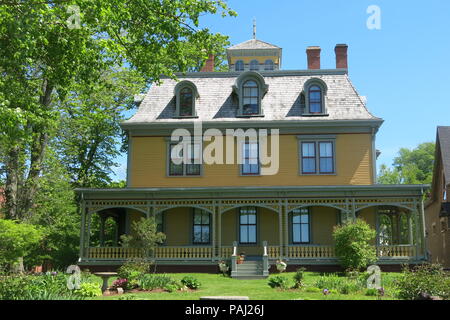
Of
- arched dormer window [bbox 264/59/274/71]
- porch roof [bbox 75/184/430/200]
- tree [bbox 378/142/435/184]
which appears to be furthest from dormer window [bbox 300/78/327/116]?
tree [bbox 378/142/435/184]

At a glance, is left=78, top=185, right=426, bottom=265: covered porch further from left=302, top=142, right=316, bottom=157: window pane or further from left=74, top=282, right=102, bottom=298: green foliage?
left=74, top=282, right=102, bottom=298: green foliage

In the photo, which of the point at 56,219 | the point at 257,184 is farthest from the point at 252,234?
the point at 56,219

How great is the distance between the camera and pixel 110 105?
3475 centimetres

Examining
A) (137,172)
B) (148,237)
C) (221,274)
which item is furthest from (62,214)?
(221,274)

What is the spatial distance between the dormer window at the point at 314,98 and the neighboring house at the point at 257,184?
0.17 ft

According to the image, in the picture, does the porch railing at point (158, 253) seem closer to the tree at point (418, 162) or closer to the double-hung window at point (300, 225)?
the double-hung window at point (300, 225)

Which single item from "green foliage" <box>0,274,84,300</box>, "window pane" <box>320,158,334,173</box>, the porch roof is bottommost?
"green foliage" <box>0,274,84,300</box>

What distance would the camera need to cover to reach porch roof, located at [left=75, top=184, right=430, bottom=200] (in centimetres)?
2292

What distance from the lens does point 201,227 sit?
2536cm

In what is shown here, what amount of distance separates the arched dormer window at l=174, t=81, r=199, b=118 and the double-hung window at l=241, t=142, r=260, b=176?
3231 millimetres

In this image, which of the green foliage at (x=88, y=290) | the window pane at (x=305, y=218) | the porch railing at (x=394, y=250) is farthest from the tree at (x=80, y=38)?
the porch railing at (x=394, y=250)

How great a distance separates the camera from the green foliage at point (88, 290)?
14070 millimetres

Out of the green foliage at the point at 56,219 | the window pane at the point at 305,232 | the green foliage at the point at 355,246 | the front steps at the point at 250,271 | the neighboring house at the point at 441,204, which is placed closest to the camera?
the green foliage at the point at 355,246

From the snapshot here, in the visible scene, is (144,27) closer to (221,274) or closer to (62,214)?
(221,274)
